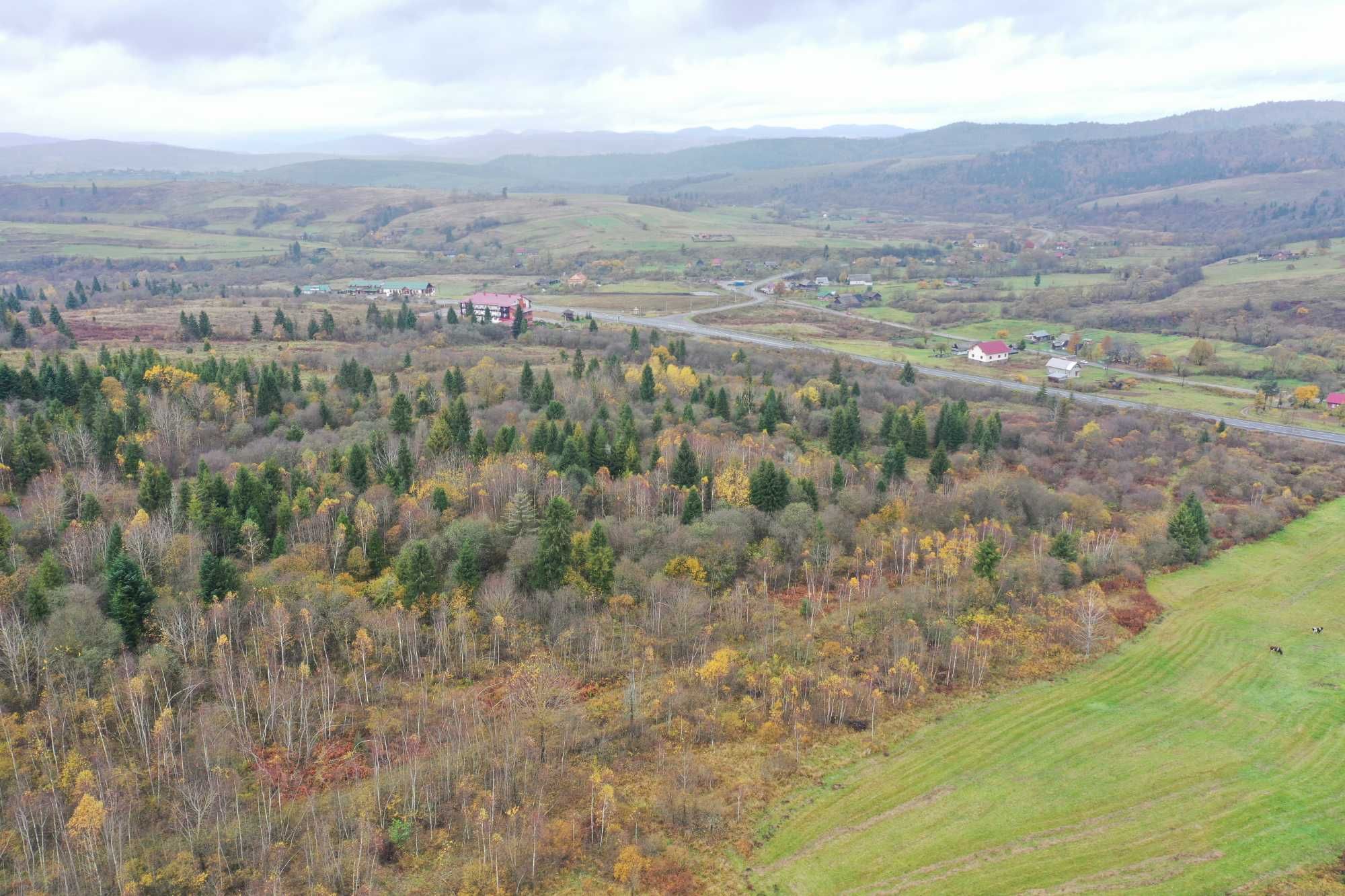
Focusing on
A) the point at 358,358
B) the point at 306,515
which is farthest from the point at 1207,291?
the point at 306,515

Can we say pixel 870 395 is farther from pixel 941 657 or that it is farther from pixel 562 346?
pixel 941 657

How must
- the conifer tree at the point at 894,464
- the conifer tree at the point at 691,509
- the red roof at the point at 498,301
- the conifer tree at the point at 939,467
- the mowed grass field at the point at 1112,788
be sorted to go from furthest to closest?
the red roof at the point at 498,301 < the conifer tree at the point at 939,467 < the conifer tree at the point at 894,464 < the conifer tree at the point at 691,509 < the mowed grass field at the point at 1112,788

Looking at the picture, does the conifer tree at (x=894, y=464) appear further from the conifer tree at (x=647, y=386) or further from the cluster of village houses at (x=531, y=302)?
the cluster of village houses at (x=531, y=302)

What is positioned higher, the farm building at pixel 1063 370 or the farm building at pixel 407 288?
the farm building at pixel 407 288

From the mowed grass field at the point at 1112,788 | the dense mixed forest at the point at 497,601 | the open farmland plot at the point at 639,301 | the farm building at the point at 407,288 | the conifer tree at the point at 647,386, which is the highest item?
the farm building at the point at 407,288

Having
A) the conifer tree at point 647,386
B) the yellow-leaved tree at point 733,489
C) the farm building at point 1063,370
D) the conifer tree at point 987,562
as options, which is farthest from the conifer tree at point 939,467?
the farm building at point 1063,370

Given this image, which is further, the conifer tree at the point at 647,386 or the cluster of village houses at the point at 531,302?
the cluster of village houses at the point at 531,302

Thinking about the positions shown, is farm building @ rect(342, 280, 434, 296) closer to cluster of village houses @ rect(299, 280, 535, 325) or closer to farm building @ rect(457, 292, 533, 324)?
cluster of village houses @ rect(299, 280, 535, 325)

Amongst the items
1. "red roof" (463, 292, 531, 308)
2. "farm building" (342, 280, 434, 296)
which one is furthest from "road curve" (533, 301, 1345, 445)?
"farm building" (342, 280, 434, 296)
